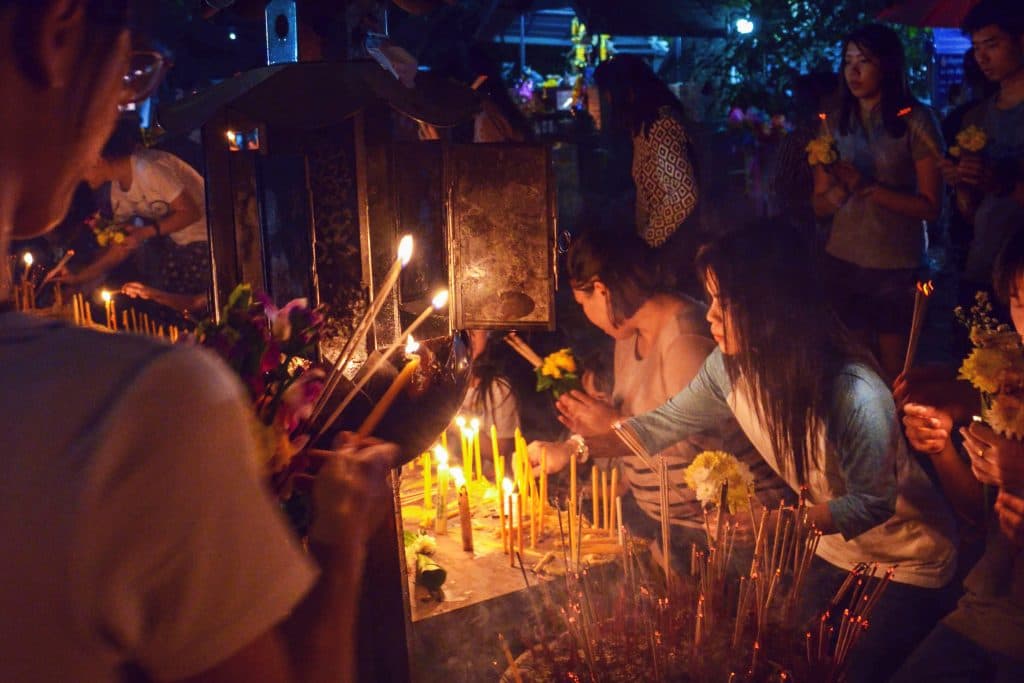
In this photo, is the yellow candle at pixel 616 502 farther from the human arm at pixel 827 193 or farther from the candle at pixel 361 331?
the human arm at pixel 827 193

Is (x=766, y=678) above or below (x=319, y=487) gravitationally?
below

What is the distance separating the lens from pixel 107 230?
5.69 meters

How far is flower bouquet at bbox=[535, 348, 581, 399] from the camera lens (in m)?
3.64

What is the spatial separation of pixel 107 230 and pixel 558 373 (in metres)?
3.26

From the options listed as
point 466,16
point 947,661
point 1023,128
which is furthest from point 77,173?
point 466,16

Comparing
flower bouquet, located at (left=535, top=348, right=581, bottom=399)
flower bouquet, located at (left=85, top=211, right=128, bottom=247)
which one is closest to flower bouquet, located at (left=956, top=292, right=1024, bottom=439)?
flower bouquet, located at (left=535, top=348, right=581, bottom=399)

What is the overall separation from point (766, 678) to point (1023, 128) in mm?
2855

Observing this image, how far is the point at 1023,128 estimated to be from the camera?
4.00 meters

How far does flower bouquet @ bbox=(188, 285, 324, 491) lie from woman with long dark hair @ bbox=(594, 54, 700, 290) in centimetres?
321

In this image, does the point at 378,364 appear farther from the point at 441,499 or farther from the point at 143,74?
the point at 441,499

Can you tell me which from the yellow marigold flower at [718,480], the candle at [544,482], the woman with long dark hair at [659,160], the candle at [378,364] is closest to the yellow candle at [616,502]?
the candle at [544,482]

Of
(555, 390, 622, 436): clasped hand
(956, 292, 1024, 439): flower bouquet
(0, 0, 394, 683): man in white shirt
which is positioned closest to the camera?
(0, 0, 394, 683): man in white shirt

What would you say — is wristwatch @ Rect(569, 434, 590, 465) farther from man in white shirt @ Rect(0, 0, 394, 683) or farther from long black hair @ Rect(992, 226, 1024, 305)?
man in white shirt @ Rect(0, 0, 394, 683)

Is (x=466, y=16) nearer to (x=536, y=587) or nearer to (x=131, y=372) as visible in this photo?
(x=536, y=587)
